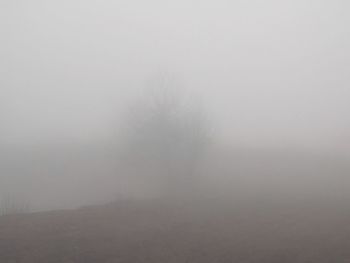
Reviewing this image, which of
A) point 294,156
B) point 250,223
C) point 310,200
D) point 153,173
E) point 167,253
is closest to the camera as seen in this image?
point 167,253

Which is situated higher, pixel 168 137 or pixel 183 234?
pixel 168 137

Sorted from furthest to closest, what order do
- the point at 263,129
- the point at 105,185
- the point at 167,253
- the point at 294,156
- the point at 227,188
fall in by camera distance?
the point at 263,129, the point at 294,156, the point at 105,185, the point at 227,188, the point at 167,253

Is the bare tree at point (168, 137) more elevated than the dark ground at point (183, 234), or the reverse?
the bare tree at point (168, 137)

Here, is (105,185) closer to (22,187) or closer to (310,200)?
(22,187)

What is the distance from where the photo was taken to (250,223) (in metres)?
21.0

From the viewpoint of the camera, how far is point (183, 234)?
1888 centimetres

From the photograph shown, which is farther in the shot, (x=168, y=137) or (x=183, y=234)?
(x=168, y=137)

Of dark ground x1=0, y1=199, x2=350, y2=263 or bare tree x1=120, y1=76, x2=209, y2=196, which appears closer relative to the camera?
dark ground x1=0, y1=199, x2=350, y2=263

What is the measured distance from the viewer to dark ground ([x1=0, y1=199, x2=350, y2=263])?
15.7 metres

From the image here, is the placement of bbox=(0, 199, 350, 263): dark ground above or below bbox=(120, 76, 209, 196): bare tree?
below

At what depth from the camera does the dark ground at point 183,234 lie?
1566 centimetres

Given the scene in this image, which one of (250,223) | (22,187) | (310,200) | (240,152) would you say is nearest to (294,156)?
(240,152)

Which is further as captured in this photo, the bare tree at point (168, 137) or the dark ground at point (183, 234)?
the bare tree at point (168, 137)

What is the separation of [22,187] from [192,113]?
20415 millimetres
